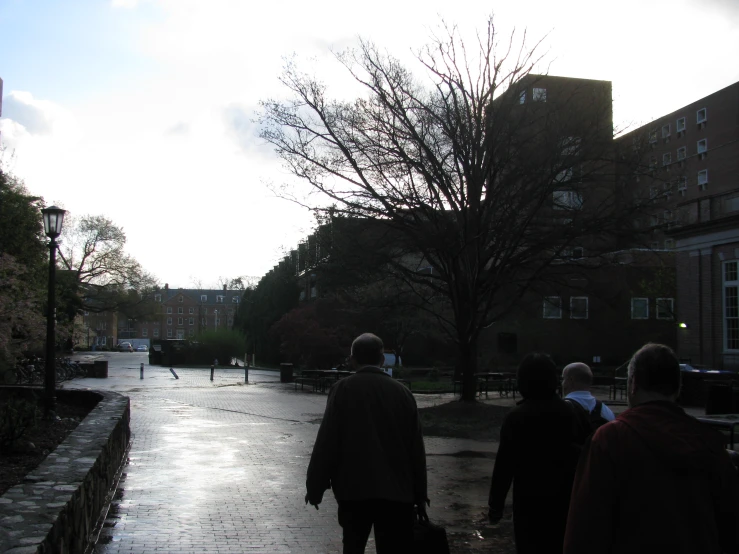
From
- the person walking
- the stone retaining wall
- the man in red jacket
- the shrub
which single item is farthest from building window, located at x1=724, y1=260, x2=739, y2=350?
the man in red jacket

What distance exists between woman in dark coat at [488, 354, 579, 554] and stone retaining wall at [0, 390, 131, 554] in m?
2.70

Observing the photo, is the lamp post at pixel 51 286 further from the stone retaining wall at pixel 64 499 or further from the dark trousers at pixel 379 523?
the dark trousers at pixel 379 523

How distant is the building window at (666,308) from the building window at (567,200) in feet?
88.7

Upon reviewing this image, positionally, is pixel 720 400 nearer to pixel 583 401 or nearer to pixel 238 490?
pixel 238 490

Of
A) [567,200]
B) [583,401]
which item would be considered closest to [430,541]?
[583,401]

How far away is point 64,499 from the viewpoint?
202 inches

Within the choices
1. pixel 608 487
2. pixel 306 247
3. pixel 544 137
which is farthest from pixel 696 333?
pixel 608 487

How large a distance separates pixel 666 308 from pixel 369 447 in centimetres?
4442

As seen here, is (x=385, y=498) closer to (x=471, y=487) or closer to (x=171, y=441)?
(x=471, y=487)

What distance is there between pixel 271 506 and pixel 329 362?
111 feet

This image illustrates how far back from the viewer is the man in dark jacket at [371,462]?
4.33 meters

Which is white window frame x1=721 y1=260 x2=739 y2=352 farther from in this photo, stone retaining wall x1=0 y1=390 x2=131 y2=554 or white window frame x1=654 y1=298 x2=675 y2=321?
stone retaining wall x1=0 y1=390 x2=131 y2=554

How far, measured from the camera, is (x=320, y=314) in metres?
44.5

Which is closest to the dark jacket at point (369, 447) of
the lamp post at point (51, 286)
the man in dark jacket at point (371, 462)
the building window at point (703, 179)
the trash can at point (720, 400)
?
the man in dark jacket at point (371, 462)
